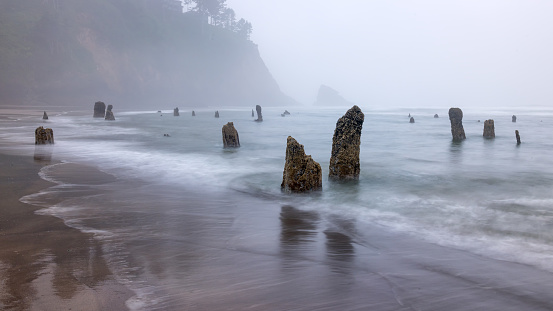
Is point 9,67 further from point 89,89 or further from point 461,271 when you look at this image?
point 461,271

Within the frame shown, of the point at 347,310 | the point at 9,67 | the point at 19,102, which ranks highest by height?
the point at 9,67

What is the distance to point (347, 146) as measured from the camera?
1173 cm

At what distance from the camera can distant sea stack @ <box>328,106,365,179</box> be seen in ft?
38.6

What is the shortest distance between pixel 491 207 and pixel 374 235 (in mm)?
4032

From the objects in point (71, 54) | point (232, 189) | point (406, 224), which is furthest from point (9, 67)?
point (406, 224)

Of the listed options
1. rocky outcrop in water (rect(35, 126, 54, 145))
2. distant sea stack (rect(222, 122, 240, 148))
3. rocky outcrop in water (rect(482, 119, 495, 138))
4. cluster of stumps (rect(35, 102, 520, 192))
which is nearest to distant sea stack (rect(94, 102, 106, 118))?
rocky outcrop in water (rect(35, 126, 54, 145))

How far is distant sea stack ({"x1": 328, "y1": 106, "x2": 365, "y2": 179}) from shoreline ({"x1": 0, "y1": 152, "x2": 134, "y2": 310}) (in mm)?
7404

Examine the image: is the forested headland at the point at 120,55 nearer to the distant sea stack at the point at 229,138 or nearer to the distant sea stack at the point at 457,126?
the distant sea stack at the point at 229,138

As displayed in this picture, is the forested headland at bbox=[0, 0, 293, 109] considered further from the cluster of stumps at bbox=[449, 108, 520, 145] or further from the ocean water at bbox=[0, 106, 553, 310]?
the cluster of stumps at bbox=[449, 108, 520, 145]

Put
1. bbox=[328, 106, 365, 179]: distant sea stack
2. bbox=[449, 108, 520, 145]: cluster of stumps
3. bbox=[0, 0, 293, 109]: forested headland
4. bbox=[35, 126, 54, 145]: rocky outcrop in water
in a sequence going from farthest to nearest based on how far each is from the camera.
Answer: bbox=[0, 0, 293, 109]: forested headland, bbox=[449, 108, 520, 145]: cluster of stumps, bbox=[35, 126, 54, 145]: rocky outcrop in water, bbox=[328, 106, 365, 179]: distant sea stack

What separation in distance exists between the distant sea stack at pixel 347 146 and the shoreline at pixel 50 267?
7.40 meters

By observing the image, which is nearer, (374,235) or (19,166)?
(374,235)

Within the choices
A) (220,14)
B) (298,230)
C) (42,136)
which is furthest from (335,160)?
(220,14)

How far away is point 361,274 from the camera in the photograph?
5180 mm
